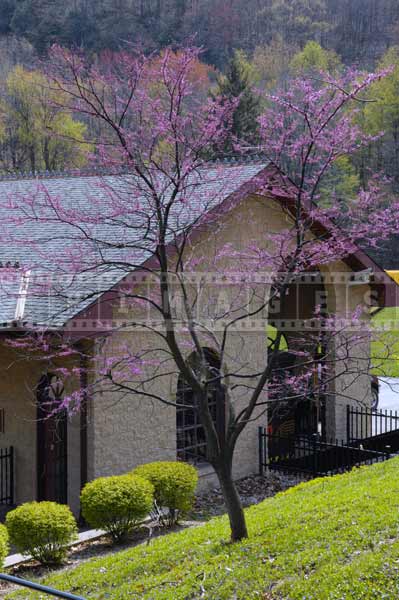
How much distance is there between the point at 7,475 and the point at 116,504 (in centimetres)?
332

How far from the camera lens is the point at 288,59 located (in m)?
72.8

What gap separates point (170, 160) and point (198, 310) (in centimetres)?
435

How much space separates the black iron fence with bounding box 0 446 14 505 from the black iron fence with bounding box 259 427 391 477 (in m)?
4.94

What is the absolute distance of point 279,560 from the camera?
7727mm

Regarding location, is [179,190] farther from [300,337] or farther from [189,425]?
[300,337]

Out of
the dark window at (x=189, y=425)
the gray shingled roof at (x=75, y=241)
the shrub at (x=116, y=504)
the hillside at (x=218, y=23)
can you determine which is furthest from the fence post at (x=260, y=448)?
the hillside at (x=218, y=23)

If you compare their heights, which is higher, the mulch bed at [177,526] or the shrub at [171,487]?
the shrub at [171,487]

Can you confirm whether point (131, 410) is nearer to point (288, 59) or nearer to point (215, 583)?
point (215, 583)

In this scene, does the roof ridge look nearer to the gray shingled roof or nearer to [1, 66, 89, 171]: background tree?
the gray shingled roof

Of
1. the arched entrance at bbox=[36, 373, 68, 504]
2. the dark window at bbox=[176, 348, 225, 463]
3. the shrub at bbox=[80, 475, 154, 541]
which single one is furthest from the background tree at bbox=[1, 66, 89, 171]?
the shrub at bbox=[80, 475, 154, 541]

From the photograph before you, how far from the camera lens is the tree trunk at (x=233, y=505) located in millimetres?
8680

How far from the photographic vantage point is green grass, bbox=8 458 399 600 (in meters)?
7.03

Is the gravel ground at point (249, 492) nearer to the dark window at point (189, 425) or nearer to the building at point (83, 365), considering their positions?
the building at point (83, 365)

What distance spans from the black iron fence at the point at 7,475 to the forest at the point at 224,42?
35.8m
